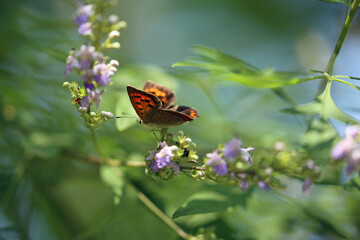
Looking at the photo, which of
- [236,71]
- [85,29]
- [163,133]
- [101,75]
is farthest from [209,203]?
[85,29]

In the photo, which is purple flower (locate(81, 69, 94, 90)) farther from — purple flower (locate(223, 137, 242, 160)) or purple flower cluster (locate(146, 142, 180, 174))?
purple flower (locate(223, 137, 242, 160))

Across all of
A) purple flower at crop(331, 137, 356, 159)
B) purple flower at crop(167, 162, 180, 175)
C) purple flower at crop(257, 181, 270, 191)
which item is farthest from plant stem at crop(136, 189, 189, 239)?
purple flower at crop(331, 137, 356, 159)

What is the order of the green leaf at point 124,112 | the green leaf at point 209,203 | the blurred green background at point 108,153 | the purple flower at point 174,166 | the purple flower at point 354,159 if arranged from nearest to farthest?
the purple flower at point 354,159, the purple flower at point 174,166, the green leaf at point 209,203, the green leaf at point 124,112, the blurred green background at point 108,153

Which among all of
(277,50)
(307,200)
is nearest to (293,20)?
(277,50)

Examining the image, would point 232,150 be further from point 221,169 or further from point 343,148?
point 343,148

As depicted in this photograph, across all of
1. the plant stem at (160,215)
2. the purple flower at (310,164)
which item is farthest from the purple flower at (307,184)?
the plant stem at (160,215)

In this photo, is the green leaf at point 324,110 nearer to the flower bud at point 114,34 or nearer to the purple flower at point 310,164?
the purple flower at point 310,164
